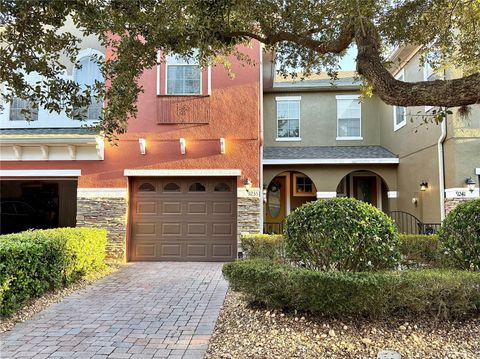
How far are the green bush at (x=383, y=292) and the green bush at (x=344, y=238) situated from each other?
1.70ft

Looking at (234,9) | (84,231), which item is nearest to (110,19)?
(234,9)

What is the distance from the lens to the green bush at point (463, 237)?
5.31 m

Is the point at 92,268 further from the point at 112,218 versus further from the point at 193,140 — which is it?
the point at 193,140

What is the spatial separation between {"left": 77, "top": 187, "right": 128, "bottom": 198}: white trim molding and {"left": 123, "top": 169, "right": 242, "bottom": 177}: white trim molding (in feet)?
1.58

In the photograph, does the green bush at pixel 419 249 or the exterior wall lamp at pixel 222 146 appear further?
the exterior wall lamp at pixel 222 146

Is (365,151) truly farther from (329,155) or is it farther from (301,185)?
(301,185)

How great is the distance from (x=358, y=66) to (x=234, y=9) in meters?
2.03

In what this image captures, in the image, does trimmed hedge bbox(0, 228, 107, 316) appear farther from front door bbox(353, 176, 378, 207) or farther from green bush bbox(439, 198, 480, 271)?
front door bbox(353, 176, 378, 207)

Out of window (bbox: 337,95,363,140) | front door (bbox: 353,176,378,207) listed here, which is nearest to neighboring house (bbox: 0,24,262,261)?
window (bbox: 337,95,363,140)

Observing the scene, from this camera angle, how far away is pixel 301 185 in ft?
53.4

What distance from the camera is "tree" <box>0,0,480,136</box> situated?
4938 mm

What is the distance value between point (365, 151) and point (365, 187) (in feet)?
7.31

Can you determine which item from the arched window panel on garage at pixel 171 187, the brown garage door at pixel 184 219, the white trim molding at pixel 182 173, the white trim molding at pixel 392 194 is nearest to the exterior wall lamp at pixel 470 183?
the white trim molding at pixel 392 194

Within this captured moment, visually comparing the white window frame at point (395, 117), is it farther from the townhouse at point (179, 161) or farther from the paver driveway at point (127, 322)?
the paver driveway at point (127, 322)
